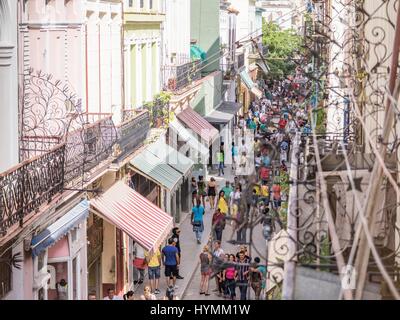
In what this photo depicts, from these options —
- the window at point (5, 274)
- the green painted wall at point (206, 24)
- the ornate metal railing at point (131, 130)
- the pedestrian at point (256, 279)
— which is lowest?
the pedestrian at point (256, 279)

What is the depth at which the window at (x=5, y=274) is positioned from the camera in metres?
15.7

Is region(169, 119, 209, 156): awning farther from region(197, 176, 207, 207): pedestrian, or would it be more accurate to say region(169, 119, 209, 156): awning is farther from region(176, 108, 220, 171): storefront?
region(197, 176, 207, 207): pedestrian

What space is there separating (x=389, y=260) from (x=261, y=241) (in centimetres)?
1905

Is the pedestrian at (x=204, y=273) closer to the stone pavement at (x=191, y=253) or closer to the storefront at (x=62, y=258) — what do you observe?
the stone pavement at (x=191, y=253)

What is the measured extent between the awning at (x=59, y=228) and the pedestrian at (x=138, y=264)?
20.4 ft

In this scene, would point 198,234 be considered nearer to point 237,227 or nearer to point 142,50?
point 142,50

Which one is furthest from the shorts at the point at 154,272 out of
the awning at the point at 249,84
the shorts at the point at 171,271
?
the awning at the point at 249,84

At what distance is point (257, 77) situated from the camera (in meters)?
86.1

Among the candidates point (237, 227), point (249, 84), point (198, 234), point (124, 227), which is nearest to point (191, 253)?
point (198, 234)

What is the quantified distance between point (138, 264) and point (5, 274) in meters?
10.7

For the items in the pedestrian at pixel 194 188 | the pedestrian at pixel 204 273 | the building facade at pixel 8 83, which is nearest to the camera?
the building facade at pixel 8 83

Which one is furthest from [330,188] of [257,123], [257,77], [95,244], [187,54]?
[257,77]

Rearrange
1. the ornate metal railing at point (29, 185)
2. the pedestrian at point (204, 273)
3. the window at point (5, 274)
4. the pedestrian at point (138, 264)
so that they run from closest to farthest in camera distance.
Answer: the ornate metal railing at point (29, 185), the window at point (5, 274), the pedestrian at point (204, 273), the pedestrian at point (138, 264)
